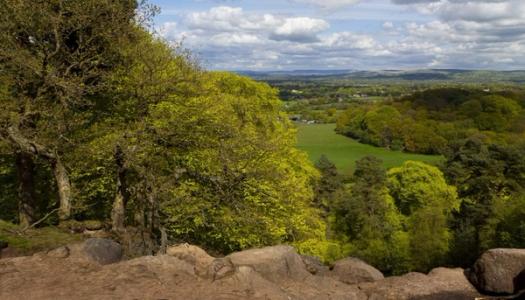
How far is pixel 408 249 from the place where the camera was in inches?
2297

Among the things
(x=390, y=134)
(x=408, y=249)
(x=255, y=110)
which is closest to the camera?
(x=255, y=110)

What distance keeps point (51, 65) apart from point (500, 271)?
19.7 metres

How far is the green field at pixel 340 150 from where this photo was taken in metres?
126

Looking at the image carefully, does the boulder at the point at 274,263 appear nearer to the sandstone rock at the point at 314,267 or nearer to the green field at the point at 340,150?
the sandstone rock at the point at 314,267

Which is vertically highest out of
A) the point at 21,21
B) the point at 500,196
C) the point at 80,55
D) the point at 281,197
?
the point at 21,21

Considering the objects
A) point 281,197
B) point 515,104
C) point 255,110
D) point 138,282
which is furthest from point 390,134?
point 138,282

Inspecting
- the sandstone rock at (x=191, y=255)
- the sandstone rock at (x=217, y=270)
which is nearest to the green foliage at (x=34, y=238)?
the sandstone rock at (x=191, y=255)

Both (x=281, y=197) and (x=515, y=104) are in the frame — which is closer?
(x=281, y=197)

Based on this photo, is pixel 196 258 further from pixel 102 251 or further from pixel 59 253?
pixel 59 253

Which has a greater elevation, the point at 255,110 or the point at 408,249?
the point at 255,110

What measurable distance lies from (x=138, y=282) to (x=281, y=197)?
521 inches

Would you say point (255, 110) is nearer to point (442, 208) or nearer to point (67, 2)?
point (67, 2)

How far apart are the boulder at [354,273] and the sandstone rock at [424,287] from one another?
0.31 metres

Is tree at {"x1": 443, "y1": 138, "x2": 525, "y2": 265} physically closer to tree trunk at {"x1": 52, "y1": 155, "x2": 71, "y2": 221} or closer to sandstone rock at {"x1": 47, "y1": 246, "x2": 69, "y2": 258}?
tree trunk at {"x1": 52, "y1": 155, "x2": 71, "y2": 221}
